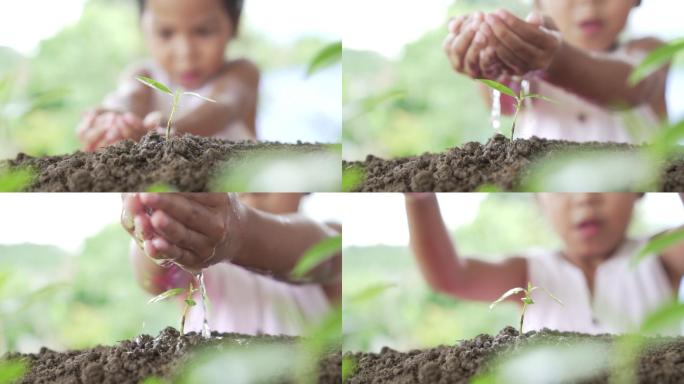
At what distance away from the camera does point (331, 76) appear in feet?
4.10

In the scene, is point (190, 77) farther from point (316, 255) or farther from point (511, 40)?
point (511, 40)

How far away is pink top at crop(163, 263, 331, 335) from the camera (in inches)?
44.7

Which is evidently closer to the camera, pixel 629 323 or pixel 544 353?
pixel 544 353

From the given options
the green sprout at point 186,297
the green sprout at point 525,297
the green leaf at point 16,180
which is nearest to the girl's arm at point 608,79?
the green sprout at point 525,297

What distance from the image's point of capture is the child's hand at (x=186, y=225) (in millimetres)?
1008

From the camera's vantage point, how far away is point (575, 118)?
1228mm

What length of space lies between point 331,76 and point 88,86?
414 mm

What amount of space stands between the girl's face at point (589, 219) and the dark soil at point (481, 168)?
76mm

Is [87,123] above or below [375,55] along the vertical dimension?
below

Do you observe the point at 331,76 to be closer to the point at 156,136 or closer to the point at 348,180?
the point at 348,180

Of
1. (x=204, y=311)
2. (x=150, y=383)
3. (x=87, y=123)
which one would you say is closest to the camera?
(x=150, y=383)

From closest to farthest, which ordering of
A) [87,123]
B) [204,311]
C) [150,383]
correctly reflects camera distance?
[150,383]
[204,311]
[87,123]

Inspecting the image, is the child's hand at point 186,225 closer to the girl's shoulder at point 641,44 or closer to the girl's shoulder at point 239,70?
the girl's shoulder at point 239,70

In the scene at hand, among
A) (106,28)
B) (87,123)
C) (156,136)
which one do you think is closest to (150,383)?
(156,136)
